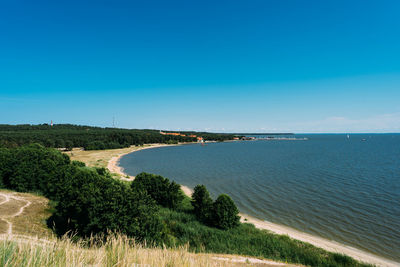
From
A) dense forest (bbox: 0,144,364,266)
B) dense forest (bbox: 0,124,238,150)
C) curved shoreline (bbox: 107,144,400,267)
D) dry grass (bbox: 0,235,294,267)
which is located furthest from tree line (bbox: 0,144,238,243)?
dense forest (bbox: 0,124,238,150)

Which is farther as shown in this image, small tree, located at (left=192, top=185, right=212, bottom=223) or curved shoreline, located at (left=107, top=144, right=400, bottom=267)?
small tree, located at (left=192, top=185, right=212, bottom=223)

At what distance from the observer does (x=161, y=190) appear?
850 inches

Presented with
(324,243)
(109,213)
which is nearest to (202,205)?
(109,213)

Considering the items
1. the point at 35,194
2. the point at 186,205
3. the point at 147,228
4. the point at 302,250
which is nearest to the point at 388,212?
the point at 302,250

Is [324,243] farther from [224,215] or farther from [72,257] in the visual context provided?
[72,257]

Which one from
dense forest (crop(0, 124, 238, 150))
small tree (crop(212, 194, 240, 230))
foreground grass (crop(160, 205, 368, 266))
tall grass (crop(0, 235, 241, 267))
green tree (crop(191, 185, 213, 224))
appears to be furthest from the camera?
dense forest (crop(0, 124, 238, 150))

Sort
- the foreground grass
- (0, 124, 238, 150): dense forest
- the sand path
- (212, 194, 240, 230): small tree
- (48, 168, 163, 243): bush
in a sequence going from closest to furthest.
A: 1. the sand path
2. (48, 168, 163, 243): bush
3. the foreground grass
4. (212, 194, 240, 230): small tree
5. (0, 124, 238, 150): dense forest

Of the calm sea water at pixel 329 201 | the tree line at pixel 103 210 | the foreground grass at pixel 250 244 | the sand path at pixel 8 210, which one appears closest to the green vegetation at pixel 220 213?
the foreground grass at pixel 250 244

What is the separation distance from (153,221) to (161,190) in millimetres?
9420

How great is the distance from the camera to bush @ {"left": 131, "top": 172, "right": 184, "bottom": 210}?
20.6 meters

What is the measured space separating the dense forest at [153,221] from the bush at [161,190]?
90 cm

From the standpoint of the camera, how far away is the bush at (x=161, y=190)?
2062 cm

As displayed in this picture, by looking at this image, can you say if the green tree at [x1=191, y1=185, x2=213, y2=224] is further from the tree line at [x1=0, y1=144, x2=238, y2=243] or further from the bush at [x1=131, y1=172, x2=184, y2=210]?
the tree line at [x1=0, y1=144, x2=238, y2=243]

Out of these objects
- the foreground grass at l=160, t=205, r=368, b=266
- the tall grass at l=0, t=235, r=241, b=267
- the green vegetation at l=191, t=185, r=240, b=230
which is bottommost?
the foreground grass at l=160, t=205, r=368, b=266
